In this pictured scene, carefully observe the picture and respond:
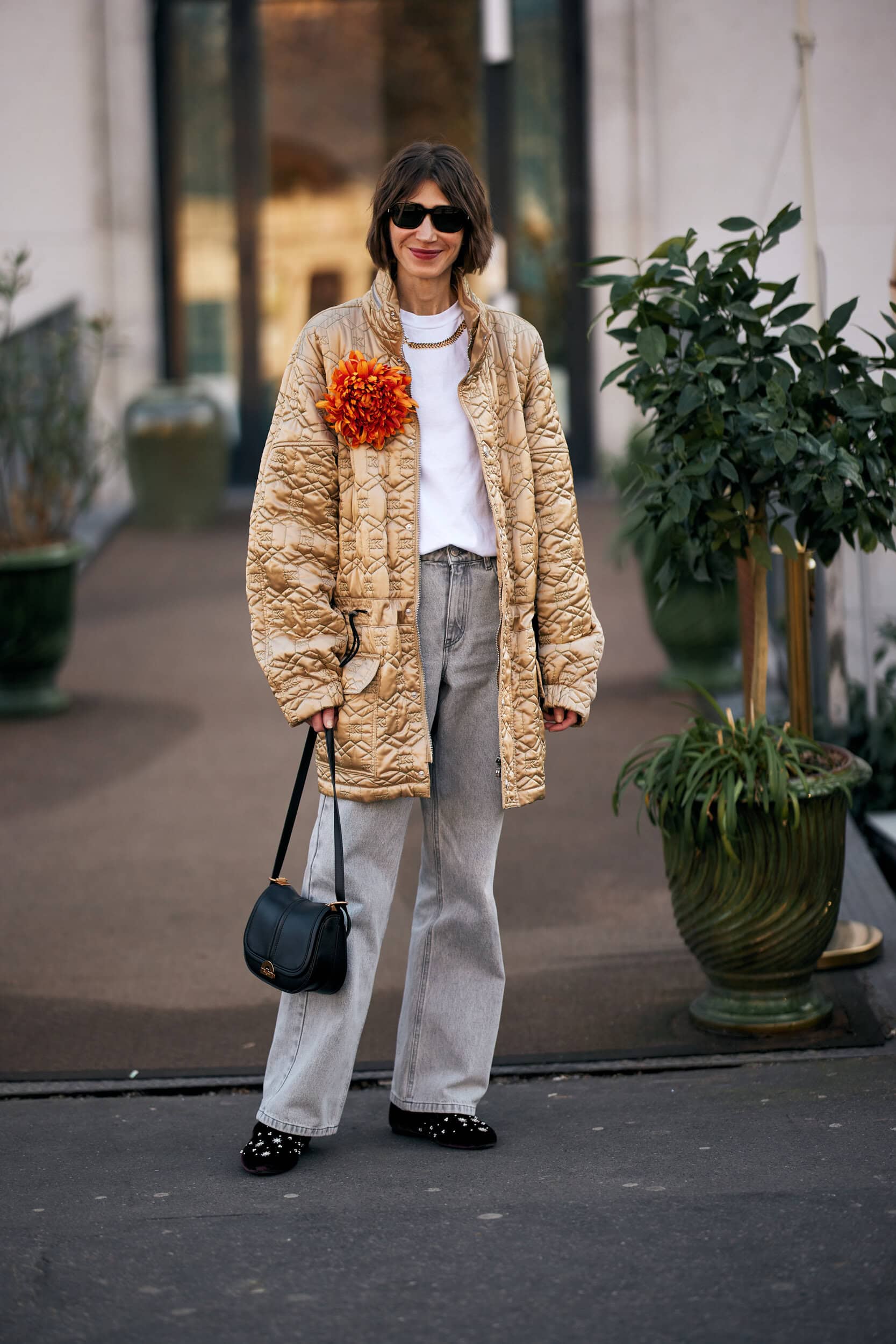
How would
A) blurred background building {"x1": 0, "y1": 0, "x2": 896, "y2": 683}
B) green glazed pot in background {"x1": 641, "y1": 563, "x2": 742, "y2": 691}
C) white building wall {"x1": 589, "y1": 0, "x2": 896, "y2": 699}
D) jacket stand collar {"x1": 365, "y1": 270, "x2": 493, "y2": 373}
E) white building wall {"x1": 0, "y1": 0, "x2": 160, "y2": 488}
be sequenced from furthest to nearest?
white building wall {"x1": 0, "y1": 0, "x2": 160, "y2": 488} < blurred background building {"x1": 0, "y1": 0, "x2": 896, "y2": 683} < white building wall {"x1": 589, "y1": 0, "x2": 896, "y2": 699} < green glazed pot in background {"x1": 641, "y1": 563, "x2": 742, "y2": 691} < jacket stand collar {"x1": 365, "y1": 270, "x2": 493, "y2": 373}

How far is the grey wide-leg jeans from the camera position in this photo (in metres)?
3.60

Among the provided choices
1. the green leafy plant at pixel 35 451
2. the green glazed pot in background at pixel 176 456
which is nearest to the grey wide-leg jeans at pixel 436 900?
the green leafy plant at pixel 35 451

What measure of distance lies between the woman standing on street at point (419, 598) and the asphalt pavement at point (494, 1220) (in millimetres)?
215

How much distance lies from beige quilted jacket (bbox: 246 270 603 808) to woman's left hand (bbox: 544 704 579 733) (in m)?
0.04

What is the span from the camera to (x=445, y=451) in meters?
3.58

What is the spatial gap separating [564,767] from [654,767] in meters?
2.76

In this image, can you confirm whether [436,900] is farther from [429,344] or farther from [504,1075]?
[429,344]

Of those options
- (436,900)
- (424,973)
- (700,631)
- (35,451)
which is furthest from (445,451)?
(35,451)

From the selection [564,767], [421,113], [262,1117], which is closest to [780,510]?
[564,767]

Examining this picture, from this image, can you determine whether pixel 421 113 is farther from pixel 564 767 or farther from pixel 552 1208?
pixel 552 1208

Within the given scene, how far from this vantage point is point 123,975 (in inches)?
199

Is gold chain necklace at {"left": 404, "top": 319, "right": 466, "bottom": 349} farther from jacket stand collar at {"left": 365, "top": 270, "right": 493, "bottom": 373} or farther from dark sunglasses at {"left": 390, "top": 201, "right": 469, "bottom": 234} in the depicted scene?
dark sunglasses at {"left": 390, "top": 201, "right": 469, "bottom": 234}

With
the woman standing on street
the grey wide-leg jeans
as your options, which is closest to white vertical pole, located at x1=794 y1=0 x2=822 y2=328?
the woman standing on street

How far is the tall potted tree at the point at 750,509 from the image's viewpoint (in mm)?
4246
